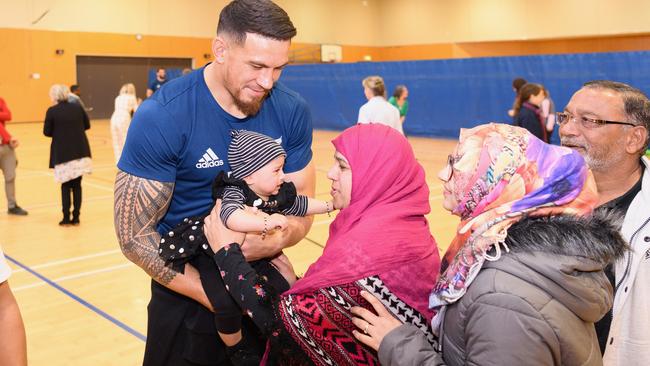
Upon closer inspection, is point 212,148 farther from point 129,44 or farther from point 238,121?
point 129,44

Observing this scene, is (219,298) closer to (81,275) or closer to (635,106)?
(635,106)

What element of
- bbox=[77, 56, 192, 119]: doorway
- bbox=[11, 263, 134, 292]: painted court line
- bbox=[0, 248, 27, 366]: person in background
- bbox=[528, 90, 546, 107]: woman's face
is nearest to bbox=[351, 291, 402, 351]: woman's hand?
bbox=[0, 248, 27, 366]: person in background

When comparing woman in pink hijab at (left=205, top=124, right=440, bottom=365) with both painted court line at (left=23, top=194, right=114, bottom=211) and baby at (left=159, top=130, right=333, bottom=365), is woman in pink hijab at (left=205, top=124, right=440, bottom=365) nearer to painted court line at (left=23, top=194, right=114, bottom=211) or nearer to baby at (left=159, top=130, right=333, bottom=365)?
baby at (left=159, top=130, right=333, bottom=365)

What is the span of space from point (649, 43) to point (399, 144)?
26.0 m

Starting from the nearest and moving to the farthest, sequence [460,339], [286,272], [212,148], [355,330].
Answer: [460,339], [355,330], [212,148], [286,272]

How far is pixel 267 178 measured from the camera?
2510 mm

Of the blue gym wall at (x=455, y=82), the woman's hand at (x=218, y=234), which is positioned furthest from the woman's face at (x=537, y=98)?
the woman's hand at (x=218, y=234)

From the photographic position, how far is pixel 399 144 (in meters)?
2.13

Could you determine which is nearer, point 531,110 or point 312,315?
point 312,315

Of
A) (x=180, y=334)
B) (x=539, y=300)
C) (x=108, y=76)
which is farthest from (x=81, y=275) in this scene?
(x=108, y=76)

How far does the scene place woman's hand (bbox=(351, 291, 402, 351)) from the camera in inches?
74.3

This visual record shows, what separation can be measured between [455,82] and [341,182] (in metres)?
16.3

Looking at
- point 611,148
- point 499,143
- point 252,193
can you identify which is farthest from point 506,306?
point 611,148

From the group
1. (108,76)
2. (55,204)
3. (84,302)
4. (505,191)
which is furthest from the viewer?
(108,76)
